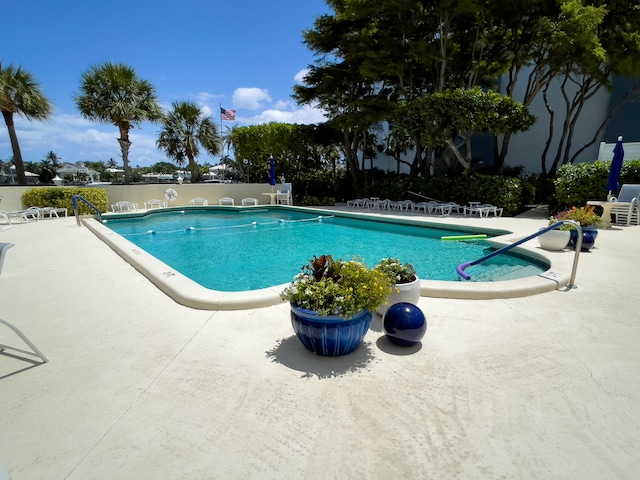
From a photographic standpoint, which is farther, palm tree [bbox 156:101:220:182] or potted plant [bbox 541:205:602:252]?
palm tree [bbox 156:101:220:182]

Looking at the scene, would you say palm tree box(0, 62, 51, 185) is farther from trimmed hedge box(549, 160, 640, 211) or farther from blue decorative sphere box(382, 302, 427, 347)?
trimmed hedge box(549, 160, 640, 211)

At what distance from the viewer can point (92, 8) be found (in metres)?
9.04

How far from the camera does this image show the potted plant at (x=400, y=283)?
3.22 m

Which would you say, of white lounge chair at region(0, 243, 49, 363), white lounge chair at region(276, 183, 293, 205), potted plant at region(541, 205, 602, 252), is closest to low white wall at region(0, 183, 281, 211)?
white lounge chair at region(276, 183, 293, 205)

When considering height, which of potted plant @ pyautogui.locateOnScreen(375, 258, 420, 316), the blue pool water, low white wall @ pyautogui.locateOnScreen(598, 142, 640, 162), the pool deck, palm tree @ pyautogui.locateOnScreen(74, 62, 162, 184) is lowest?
the blue pool water

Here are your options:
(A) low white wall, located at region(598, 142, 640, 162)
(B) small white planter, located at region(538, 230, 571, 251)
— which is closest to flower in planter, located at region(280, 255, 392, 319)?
(B) small white planter, located at region(538, 230, 571, 251)

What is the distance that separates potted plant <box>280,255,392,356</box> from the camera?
8.04 feet

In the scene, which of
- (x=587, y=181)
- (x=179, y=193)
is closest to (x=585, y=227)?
(x=587, y=181)

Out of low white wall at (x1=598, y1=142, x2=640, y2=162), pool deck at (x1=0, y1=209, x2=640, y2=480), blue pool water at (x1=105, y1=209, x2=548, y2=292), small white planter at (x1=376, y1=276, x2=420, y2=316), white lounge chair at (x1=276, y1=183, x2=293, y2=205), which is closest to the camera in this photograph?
pool deck at (x1=0, y1=209, x2=640, y2=480)

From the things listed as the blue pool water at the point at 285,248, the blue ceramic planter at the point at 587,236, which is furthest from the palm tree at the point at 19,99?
the blue ceramic planter at the point at 587,236

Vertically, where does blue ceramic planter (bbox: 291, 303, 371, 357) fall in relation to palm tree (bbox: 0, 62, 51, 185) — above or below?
below

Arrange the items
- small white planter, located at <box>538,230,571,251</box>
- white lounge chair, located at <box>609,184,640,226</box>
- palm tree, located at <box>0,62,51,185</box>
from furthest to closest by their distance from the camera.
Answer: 1. palm tree, located at <box>0,62,51,185</box>
2. white lounge chair, located at <box>609,184,640,226</box>
3. small white planter, located at <box>538,230,571,251</box>

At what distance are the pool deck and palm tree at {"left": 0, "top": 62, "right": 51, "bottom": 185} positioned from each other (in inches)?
628

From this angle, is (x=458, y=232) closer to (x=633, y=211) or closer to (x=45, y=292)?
(x=633, y=211)
